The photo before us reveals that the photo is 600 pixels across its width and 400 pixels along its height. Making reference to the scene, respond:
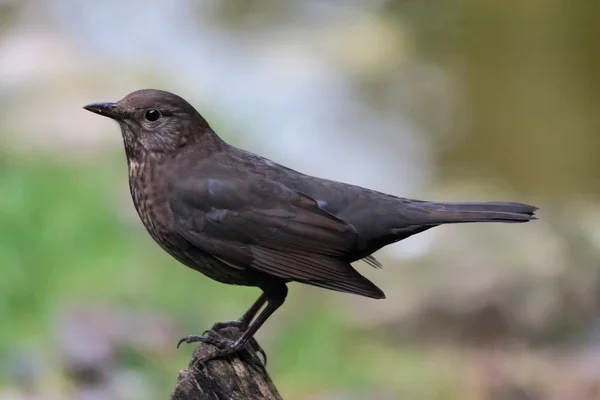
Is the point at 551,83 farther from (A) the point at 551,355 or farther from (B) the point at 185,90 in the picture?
(A) the point at 551,355

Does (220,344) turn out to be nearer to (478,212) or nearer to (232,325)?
(232,325)

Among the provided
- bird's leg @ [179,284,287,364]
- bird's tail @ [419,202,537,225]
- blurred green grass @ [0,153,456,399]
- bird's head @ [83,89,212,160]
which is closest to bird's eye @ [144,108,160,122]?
bird's head @ [83,89,212,160]

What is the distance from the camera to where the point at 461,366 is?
19.5 feet

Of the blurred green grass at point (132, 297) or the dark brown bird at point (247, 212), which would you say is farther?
the blurred green grass at point (132, 297)

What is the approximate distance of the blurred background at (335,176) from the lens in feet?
18.3

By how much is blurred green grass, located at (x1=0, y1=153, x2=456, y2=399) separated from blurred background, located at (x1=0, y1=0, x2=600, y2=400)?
16mm

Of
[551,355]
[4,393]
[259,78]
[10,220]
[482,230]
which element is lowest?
[4,393]

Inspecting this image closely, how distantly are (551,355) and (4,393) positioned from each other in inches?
149

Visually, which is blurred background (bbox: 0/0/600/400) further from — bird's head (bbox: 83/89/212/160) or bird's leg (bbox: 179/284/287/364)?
bird's head (bbox: 83/89/212/160)

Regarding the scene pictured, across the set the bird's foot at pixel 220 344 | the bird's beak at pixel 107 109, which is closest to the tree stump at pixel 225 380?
the bird's foot at pixel 220 344

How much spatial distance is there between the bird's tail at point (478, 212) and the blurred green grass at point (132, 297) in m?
2.73

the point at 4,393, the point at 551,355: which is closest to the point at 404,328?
the point at 551,355

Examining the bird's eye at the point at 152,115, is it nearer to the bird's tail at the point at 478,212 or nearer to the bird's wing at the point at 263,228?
the bird's wing at the point at 263,228

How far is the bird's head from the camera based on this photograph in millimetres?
2961
